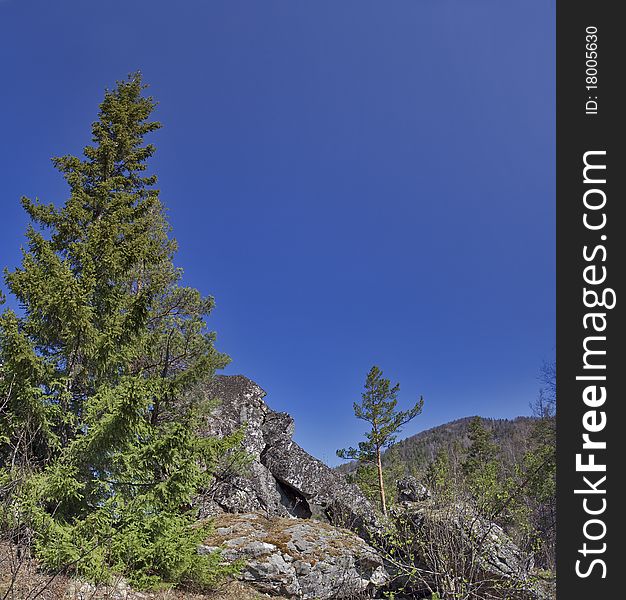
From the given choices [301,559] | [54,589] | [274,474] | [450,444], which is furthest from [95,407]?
[450,444]

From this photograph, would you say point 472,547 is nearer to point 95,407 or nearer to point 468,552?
point 468,552

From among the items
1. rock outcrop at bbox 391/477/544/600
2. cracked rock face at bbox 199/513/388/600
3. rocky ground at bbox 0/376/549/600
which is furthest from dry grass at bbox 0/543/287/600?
rock outcrop at bbox 391/477/544/600

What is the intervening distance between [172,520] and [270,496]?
911 cm

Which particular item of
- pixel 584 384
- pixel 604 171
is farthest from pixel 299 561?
pixel 604 171

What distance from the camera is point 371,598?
10750mm

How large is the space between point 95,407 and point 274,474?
1137cm

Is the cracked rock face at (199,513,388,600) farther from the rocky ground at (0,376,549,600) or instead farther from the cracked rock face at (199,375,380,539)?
the cracked rock face at (199,375,380,539)

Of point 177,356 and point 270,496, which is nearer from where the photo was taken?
point 177,356

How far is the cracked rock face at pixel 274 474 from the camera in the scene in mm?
15516

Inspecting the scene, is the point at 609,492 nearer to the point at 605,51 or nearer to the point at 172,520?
the point at 605,51

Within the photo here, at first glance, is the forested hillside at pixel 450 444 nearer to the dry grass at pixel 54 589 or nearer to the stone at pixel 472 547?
the stone at pixel 472 547

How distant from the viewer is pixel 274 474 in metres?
17.8

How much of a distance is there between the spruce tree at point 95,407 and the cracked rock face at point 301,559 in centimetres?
242

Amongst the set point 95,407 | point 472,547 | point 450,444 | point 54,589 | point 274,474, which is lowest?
point 54,589
